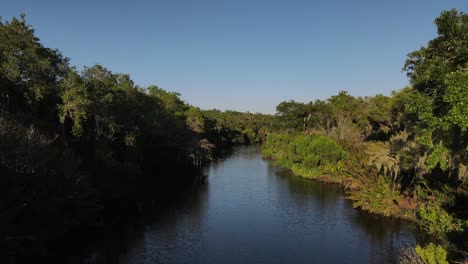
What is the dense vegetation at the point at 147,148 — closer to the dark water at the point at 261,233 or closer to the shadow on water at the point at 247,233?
the shadow on water at the point at 247,233

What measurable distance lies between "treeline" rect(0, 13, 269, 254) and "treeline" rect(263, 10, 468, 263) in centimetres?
1763

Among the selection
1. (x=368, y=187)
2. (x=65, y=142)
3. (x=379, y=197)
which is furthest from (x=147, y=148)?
(x=379, y=197)

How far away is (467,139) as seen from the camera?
15031 mm

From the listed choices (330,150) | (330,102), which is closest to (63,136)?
(330,150)

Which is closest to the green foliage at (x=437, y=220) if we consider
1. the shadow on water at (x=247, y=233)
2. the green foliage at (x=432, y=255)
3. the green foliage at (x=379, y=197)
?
the shadow on water at (x=247, y=233)

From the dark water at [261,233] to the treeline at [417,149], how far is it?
8.32 feet

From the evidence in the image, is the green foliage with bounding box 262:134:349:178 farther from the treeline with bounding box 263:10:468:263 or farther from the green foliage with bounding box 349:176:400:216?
the green foliage with bounding box 349:176:400:216

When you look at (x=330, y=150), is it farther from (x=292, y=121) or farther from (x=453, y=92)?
(x=453, y=92)

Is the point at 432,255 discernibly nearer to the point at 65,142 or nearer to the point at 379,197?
the point at 379,197

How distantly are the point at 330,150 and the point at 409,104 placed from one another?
36861 millimetres

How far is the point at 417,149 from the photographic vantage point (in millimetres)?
26250

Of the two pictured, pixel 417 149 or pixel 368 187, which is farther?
pixel 368 187

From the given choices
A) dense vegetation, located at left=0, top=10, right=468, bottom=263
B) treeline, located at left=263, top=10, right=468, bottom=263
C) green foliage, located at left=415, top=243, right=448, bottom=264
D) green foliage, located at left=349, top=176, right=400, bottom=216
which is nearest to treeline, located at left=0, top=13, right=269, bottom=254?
dense vegetation, located at left=0, top=10, right=468, bottom=263

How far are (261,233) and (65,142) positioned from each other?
53.4 ft
